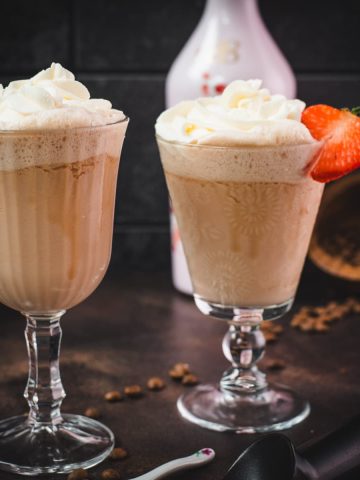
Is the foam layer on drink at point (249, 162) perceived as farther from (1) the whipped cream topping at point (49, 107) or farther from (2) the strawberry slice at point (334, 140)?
(1) the whipped cream topping at point (49, 107)

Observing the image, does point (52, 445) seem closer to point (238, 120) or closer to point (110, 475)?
point (110, 475)

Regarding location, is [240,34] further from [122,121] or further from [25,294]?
[25,294]

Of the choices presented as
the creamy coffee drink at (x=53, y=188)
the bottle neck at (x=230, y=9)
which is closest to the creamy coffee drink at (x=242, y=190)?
the creamy coffee drink at (x=53, y=188)

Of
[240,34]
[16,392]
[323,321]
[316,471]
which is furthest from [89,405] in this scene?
[240,34]

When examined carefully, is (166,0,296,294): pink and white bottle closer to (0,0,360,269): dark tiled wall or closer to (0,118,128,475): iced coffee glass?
(0,0,360,269): dark tiled wall

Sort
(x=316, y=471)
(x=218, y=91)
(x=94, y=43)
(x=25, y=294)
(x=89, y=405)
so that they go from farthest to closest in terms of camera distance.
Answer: (x=94, y=43)
(x=218, y=91)
(x=89, y=405)
(x=25, y=294)
(x=316, y=471)

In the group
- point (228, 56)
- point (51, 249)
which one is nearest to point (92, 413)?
point (51, 249)
